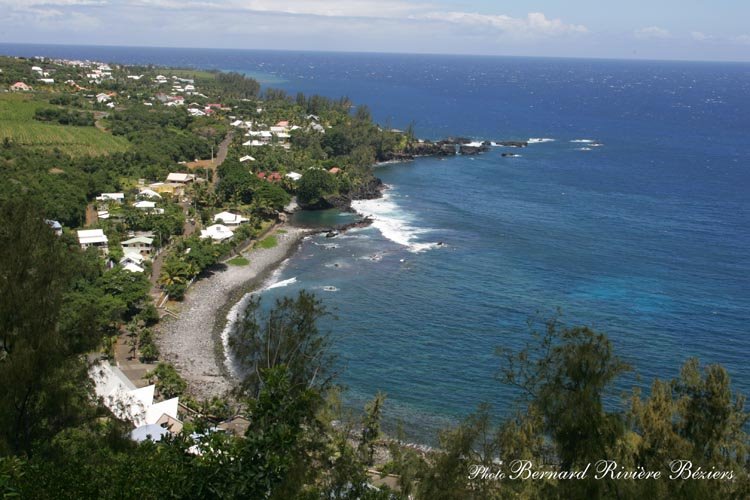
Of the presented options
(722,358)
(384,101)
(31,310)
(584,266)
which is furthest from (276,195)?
(384,101)

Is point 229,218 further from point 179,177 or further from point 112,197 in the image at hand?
point 179,177

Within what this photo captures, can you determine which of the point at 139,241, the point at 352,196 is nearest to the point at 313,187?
the point at 352,196

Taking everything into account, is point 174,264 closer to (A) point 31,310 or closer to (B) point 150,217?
(B) point 150,217

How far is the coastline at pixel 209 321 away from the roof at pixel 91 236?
24.6 ft

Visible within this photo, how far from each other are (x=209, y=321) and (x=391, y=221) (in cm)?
2450

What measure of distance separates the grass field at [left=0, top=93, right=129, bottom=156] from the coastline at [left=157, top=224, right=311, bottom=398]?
30923mm

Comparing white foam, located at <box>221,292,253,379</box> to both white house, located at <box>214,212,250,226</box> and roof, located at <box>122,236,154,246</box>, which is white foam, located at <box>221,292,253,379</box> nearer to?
roof, located at <box>122,236,154,246</box>

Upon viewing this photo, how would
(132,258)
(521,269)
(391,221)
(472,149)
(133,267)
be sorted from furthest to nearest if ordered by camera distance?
(472,149) → (391,221) → (521,269) → (132,258) → (133,267)

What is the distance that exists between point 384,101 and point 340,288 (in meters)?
120

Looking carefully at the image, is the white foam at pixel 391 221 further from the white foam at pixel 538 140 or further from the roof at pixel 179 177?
the white foam at pixel 538 140

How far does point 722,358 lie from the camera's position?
106ft

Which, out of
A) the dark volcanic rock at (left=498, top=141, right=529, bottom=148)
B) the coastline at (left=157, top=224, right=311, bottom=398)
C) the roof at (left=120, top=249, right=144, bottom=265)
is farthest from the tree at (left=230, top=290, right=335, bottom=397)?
the dark volcanic rock at (left=498, top=141, right=529, bottom=148)

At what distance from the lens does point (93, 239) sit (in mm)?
41875

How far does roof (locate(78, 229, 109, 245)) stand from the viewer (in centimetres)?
4153
